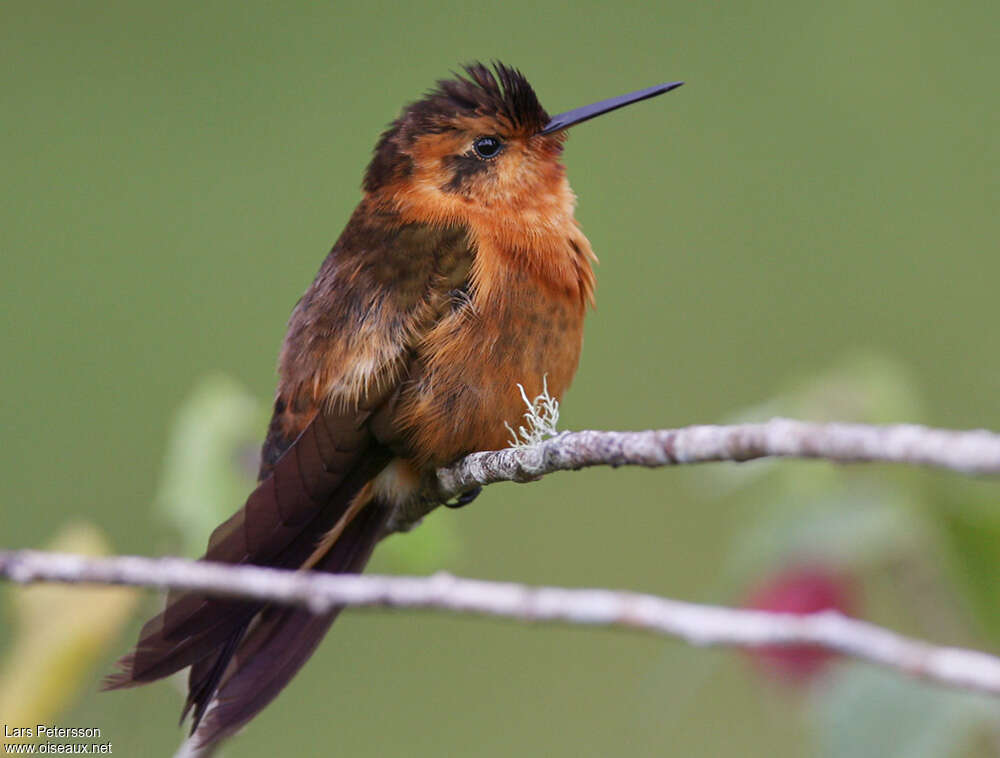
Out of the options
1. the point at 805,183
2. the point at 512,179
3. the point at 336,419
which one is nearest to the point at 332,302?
the point at 336,419

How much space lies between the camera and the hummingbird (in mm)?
2646

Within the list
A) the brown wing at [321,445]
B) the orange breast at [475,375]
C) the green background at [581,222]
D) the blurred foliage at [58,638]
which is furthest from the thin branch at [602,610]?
the green background at [581,222]

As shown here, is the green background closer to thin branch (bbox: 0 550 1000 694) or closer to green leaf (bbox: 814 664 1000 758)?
Answer: green leaf (bbox: 814 664 1000 758)

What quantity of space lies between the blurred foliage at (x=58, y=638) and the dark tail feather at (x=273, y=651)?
27 centimetres

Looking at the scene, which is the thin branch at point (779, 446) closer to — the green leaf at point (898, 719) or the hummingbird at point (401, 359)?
the green leaf at point (898, 719)

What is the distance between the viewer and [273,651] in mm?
2740

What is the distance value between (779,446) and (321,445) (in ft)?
5.22

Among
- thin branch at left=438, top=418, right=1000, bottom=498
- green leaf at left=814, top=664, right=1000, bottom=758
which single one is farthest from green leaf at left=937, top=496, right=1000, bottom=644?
thin branch at left=438, top=418, right=1000, bottom=498

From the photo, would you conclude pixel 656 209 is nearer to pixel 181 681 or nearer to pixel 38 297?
pixel 38 297

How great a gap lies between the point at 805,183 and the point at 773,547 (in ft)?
18.5

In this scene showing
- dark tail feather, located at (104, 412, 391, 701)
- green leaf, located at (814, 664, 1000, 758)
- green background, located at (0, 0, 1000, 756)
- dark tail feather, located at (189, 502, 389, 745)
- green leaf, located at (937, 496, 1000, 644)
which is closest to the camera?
green leaf, located at (814, 664, 1000, 758)

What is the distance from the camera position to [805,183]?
7.67 metres

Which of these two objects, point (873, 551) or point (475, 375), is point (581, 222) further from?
point (873, 551)

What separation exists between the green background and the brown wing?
290 centimetres
